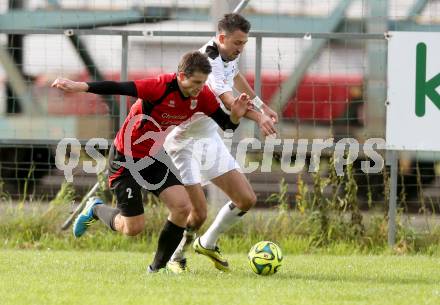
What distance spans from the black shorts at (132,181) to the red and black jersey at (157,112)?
0.11 metres

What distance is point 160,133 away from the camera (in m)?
8.95

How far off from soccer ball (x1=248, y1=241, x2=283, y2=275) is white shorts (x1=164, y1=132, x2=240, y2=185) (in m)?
0.72

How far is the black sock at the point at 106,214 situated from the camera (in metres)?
9.59

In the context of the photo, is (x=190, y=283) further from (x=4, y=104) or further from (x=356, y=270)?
(x=4, y=104)

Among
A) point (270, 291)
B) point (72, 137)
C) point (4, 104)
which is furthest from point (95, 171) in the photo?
point (270, 291)

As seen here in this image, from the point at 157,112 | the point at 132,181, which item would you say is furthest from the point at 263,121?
the point at 132,181

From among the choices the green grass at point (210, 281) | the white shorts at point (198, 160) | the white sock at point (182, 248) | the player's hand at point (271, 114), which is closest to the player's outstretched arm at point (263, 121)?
the player's hand at point (271, 114)

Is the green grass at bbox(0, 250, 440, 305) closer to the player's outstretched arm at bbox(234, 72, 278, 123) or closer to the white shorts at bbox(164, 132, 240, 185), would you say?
the white shorts at bbox(164, 132, 240, 185)

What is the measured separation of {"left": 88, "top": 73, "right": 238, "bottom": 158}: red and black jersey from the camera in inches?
340

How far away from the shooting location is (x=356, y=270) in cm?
938

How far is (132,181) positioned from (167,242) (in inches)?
22.1

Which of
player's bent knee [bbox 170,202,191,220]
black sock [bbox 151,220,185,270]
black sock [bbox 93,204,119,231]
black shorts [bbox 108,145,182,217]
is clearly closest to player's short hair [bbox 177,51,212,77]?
black shorts [bbox 108,145,182,217]

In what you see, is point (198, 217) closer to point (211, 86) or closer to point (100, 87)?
point (211, 86)

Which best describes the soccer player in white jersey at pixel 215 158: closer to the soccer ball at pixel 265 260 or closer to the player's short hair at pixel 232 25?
the player's short hair at pixel 232 25
